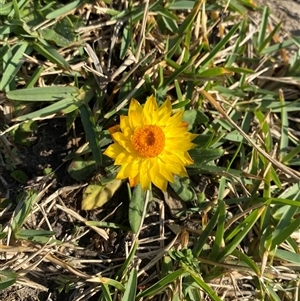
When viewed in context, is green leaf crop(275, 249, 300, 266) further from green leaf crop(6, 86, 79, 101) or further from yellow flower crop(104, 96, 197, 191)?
green leaf crop(6, 86, 79, 101)

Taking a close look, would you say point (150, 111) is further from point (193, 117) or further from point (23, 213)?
point (23, 213)

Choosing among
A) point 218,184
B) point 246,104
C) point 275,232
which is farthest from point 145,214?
point 246,104

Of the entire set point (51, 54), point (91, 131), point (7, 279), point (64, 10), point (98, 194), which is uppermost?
point (64, 10)

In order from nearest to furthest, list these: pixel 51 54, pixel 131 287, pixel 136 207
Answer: pixel 131 287
pixel 136 207
pixel 51 54

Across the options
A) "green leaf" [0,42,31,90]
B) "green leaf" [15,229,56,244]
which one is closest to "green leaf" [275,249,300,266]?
"green leaf" [15,229,56,244]

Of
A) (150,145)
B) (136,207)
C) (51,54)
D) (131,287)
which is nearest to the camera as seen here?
(150,145)

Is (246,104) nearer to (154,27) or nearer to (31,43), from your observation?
(154,27)

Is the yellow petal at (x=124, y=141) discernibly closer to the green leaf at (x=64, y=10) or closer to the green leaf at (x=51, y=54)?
the green leaf at (x=51, y=54)

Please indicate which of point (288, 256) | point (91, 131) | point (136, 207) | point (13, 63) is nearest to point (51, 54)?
point (13, 63)
